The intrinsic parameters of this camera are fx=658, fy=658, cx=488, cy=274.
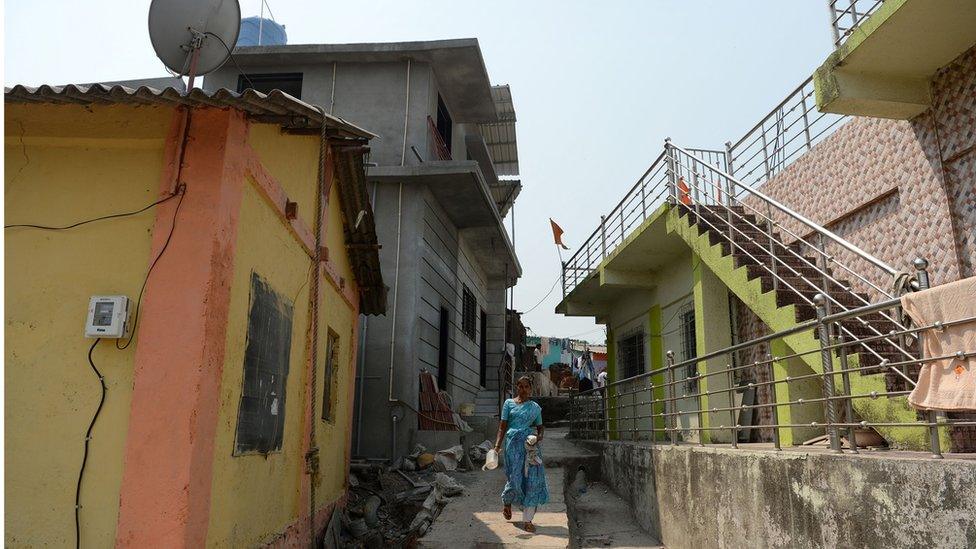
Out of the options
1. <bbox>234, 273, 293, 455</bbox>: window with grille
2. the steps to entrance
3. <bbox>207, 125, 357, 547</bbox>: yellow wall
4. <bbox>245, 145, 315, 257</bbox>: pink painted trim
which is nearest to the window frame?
the steps to entrance

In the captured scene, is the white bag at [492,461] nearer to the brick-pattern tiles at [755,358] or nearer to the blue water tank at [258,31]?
the brick-pattern tiles at [755,358]

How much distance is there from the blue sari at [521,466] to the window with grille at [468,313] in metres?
7.24

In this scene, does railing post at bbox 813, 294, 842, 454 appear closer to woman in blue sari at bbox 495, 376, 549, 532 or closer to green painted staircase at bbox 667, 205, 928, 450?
green painted staircase at bbox 667, 205, 928, 450

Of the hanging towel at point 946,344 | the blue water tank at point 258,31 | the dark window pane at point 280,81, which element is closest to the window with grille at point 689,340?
the hanging towel at point 946,344

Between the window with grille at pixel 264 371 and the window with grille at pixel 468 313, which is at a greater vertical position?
the window with grille at pixel 468 313

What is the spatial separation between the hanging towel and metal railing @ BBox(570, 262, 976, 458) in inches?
1.9

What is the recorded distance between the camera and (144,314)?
4332mm

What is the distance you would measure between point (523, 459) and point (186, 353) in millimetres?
4111

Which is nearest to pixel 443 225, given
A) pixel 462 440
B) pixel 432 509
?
pixel 462 440

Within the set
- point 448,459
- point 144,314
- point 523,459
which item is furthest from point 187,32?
point 448,459

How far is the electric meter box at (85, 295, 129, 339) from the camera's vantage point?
14.0ft

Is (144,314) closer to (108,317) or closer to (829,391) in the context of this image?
(108,317)

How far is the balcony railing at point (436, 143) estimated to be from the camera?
12.7 meters

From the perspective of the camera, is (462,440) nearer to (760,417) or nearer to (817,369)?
(760,417)
